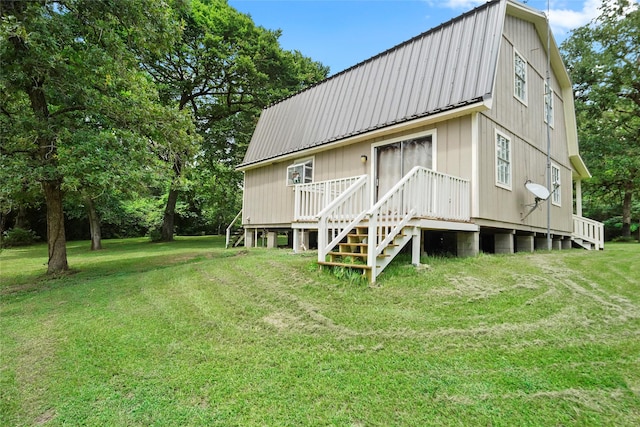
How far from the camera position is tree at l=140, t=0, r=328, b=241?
16031 millimetres

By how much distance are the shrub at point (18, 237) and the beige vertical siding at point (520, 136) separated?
2342 centimetres

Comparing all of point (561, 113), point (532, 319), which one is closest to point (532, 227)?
point (561, 113)

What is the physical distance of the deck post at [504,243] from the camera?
797 centimetres

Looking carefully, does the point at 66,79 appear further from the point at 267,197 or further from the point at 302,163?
the point at 267,197

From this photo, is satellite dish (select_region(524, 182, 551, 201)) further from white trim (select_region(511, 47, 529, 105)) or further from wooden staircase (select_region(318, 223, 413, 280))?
wooden staircase (select_region(318, 223, 413, 280))

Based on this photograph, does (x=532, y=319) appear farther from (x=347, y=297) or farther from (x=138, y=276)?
(x=138, y=276)

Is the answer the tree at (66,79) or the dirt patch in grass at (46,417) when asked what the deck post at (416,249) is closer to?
the dirt patch in grass at (46,417)

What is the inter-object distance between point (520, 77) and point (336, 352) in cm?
887

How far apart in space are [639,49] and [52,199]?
25.1 meters

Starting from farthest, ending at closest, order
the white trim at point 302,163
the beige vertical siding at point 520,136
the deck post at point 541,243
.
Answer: the deck post at point 541,243 → the white trim at point 302,163 → the beige vertical siding at point 520,136

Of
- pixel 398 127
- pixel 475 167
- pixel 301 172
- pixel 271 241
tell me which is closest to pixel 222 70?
pixel 301 172

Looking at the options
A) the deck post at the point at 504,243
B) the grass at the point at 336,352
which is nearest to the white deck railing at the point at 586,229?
the deck post at the point at 504,243

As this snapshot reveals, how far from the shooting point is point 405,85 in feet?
26.5

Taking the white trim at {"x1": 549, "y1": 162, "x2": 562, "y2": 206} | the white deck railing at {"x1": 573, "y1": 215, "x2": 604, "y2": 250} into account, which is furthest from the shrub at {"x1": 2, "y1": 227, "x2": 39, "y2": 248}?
the white deck railing at {"x1": 573, "y1": 215, "x2": 604, "y2": 250}
